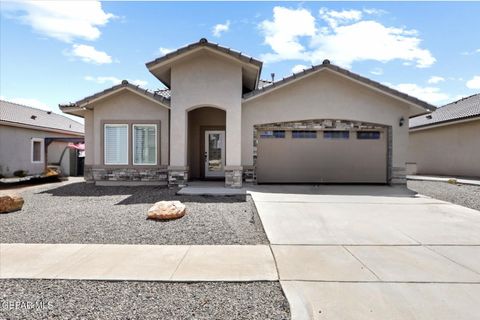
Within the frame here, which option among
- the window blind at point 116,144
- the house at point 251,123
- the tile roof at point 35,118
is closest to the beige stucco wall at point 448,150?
the house at point 251,123

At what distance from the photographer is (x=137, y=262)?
4.98m

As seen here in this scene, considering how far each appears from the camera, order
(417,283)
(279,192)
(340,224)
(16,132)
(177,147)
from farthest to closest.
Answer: (16,132), (177,147), (279,192), (340,224), (417,283)

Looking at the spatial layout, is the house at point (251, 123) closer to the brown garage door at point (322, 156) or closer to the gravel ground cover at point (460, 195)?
the brown garage door at point (322, 156)

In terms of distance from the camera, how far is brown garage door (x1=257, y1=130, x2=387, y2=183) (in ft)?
44.0

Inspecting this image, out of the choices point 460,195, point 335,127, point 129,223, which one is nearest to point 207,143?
point 335,127

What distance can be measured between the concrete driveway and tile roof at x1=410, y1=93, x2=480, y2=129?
12001mm

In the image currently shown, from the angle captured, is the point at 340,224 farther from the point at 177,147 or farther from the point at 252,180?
the point at 177,147

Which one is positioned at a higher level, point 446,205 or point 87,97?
point 87,97

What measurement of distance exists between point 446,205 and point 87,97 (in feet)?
45.3

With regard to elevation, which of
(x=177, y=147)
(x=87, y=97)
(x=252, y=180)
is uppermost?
(x=87, y=97)

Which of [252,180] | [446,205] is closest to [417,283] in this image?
[446,205]

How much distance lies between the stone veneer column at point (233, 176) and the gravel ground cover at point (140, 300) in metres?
7.62

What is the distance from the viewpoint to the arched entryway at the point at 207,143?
1468cm

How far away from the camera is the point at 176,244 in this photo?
5.91 m
